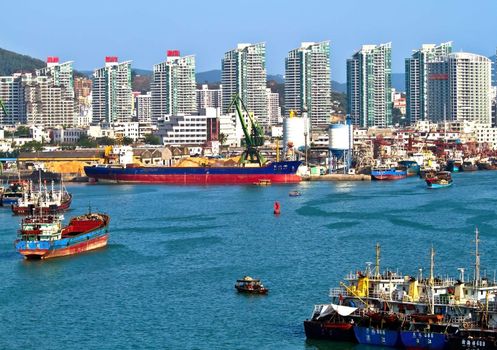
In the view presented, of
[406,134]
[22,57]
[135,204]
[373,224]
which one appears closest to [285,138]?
[406,134]

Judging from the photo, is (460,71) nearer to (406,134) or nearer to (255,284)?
(406,134)

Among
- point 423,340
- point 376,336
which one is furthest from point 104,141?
point 423,340

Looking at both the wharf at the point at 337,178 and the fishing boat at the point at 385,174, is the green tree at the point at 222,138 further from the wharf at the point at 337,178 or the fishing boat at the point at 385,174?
the fishing boat at the point at 385,174

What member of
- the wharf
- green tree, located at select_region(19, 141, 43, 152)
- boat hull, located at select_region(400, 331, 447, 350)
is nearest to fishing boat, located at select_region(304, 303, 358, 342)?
boat hull, located at select_region(400, 331, 447, 350)

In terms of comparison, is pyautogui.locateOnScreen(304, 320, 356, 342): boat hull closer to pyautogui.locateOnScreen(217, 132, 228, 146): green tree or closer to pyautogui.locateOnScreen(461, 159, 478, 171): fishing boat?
pyautogui.locateOnScreen(461, 159, 478, 171): fishing boat

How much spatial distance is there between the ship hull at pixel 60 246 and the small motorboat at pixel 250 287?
4.60 metres

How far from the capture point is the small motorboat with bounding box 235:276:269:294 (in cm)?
1567

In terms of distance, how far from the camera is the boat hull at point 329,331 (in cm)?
1281

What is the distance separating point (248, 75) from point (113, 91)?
9033 millimetres

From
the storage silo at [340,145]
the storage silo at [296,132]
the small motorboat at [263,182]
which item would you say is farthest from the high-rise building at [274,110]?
the small motorboat at [263,182]

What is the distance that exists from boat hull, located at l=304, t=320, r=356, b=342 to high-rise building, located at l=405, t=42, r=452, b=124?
227 feet

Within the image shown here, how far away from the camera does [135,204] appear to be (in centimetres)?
3241

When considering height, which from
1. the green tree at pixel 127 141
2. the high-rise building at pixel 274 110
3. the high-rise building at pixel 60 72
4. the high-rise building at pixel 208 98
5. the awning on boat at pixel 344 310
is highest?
the high-rise building at pixel 60 72

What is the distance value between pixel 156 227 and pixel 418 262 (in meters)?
8.34
